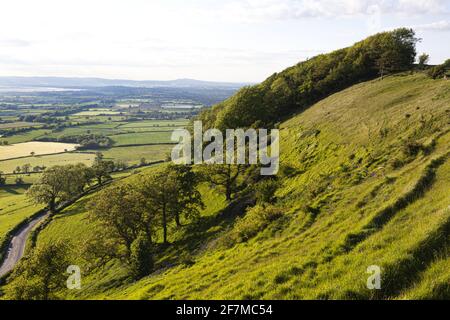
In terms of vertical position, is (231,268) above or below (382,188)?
below

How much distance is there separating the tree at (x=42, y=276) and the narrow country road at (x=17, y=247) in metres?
28.9

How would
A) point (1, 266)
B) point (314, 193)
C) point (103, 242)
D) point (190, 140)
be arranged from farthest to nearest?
1. point (190, 140)
2. point (1, 266)
3. point (103, 242)
4. point (314, 193)

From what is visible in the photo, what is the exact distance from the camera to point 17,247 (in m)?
83.2

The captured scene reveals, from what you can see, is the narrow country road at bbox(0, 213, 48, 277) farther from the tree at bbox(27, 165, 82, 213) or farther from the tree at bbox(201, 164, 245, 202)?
the tree at bbox(201, 164, 245, 202)

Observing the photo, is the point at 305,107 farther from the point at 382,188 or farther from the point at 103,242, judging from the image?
the point at 382,188

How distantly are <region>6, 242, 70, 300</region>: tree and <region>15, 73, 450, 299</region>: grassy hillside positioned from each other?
15.3 feet

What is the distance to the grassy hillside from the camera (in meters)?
15.2

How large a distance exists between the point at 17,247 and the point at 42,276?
46.6 meters

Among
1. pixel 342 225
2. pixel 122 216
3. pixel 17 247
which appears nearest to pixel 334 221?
pixel 342 225

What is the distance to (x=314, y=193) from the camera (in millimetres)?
36844

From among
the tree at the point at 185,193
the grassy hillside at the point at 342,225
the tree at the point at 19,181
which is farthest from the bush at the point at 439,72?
the tree at the point at 19,181
